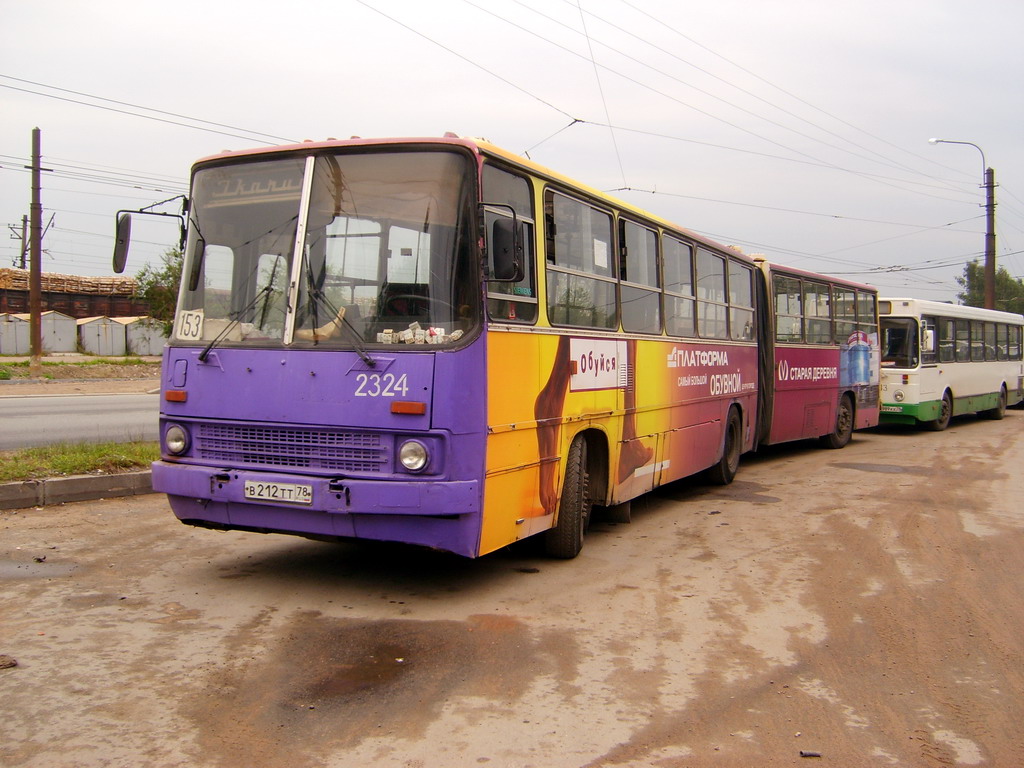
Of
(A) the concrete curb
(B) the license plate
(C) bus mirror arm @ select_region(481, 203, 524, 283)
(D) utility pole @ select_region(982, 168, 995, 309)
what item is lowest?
(A) the concrete curb

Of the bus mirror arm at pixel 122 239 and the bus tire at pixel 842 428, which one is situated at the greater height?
the bus mirror arm at pixel 122 239

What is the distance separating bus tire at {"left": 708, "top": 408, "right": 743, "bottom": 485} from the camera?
11812mm

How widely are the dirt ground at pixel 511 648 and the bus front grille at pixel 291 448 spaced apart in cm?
91

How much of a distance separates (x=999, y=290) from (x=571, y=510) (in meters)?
91.5

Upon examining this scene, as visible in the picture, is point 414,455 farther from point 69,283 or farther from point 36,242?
point 69,283

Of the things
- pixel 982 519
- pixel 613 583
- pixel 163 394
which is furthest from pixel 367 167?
pixel 982 519

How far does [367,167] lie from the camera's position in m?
5.93

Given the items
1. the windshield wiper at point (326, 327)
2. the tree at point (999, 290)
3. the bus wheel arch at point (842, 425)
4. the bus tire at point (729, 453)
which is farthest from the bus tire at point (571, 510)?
the tree at point (999, 290)

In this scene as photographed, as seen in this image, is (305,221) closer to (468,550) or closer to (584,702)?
(468,550)

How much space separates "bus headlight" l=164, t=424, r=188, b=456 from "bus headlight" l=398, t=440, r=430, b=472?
168cm

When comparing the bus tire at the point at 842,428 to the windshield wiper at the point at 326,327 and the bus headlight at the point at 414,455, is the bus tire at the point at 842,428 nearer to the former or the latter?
the bus headlight at the point at 414,455

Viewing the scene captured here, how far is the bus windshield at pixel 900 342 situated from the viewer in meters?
19.2

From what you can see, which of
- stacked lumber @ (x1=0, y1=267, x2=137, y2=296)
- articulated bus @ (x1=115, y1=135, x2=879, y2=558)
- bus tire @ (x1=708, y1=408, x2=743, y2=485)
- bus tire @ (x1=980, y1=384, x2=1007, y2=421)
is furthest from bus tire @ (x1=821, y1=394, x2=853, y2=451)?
stacked lumber @ (x1=0, y1=267, x2=137, y2=296)

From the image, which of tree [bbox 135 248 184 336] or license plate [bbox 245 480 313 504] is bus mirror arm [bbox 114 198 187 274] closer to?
license plate [bbox 245 480 313 504]
